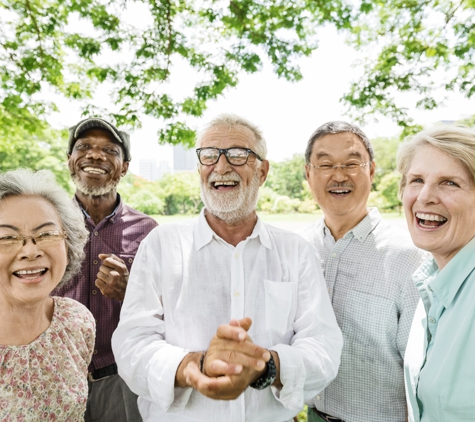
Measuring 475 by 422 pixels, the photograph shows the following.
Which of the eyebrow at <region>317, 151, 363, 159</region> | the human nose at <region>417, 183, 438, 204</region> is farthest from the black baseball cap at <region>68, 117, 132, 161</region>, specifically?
the human nose at <region>417, 183, 438, 204</region>

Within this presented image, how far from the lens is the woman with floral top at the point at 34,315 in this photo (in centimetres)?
179

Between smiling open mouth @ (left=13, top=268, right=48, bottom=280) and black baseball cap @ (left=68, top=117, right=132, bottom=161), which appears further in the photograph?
black baseball cap @ (left=68, top=117, right=132, bottom=161)

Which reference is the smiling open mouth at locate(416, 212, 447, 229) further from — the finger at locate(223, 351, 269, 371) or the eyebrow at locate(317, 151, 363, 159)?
the finger at locate(223, 351, 269, 371)

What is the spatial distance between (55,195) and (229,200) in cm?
100

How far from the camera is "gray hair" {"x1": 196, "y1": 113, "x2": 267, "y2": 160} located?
8.02 ft


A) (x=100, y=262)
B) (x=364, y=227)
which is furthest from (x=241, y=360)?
(x=100, y=262)

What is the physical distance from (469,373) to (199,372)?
116 cm

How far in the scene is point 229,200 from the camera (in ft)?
7.73

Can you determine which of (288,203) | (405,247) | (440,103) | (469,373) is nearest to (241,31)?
(440,103)

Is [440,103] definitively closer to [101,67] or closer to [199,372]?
[101,67]

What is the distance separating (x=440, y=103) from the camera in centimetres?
657

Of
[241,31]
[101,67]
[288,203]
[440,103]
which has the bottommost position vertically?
[288,203]

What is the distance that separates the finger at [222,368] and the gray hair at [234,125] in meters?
1.39

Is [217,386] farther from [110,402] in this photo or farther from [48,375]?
[110,402]
